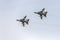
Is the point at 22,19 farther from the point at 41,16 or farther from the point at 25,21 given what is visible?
the point at 41,16

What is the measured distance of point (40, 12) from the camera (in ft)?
499

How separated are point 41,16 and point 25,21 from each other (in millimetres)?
10798

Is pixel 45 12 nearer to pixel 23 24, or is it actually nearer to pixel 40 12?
pixel 40 12

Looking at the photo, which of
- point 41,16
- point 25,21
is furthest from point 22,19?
point 41,16

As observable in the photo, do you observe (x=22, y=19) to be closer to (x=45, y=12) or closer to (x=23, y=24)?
(x=23, y=24)

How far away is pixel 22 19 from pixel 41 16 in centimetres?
1244

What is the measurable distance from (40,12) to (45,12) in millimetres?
3874

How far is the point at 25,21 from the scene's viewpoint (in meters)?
152

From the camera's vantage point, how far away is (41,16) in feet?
500

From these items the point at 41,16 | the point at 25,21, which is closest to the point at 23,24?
the point at 25,21

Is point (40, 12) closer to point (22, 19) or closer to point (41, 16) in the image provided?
point (41, 16)

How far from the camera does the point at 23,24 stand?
506 feet

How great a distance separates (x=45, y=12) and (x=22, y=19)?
15.7 m

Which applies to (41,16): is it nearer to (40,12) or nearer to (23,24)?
(40,12)
